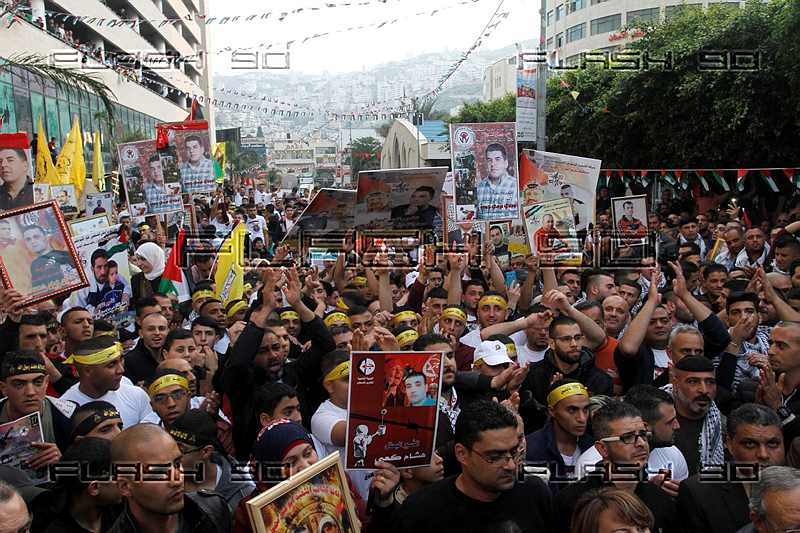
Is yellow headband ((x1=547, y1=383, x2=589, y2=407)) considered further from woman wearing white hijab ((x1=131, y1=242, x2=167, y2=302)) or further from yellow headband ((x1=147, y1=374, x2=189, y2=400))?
woman wearing white hijab ((x1=131, y1=242, x2=167, y2=302))

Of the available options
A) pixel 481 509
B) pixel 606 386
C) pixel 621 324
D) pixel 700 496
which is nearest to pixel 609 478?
pixel 700 496

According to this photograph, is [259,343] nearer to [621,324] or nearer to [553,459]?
[553,459]

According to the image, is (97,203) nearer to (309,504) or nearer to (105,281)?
(105,281)

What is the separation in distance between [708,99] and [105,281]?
1572 cm

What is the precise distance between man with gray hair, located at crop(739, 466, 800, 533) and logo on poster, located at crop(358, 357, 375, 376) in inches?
64.5

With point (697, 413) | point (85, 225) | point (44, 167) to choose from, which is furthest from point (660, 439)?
point (44, 167)

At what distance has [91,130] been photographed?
30703 mm

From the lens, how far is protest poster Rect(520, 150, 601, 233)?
28.9 feet

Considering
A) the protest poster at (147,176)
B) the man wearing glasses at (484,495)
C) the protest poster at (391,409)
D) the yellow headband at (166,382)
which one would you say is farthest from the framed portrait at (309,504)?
the protest poster at (147,176)

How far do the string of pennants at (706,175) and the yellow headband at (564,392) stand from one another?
1229 cm

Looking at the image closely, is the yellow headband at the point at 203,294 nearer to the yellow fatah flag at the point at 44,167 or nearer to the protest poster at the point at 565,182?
the protest poster at the point at 565,182

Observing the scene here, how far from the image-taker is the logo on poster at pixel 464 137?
8.47 meters

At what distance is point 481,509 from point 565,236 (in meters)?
5.37

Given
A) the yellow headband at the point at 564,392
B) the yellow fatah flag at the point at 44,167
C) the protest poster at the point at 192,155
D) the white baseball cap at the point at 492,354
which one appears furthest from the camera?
the yellow fatah flag at the point at 44,167
